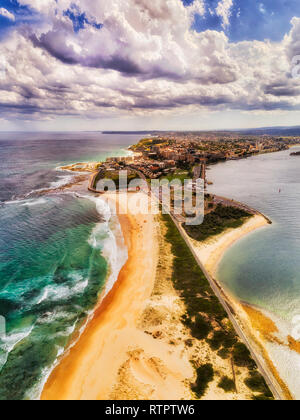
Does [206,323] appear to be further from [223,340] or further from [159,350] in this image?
[159,350]

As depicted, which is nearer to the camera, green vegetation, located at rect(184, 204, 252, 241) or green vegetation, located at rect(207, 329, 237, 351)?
green vegetation, located at rect(207, 329, 237, 351)

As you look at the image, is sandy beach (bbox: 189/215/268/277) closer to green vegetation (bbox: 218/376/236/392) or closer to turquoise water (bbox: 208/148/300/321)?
turquoise water (bbox: 208/148/300/321)

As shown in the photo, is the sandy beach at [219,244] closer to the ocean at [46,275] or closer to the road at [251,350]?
the road at [251,350]

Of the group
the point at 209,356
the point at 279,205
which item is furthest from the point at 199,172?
the point at 209,356

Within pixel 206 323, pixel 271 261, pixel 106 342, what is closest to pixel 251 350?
pixel 206 323

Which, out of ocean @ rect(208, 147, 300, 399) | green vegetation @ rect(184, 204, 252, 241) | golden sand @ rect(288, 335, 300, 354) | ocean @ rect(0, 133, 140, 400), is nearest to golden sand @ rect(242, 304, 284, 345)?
ocean @ rect(208, 147, 300, 399)

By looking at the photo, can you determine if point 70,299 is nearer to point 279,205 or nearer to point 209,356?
point 209,356
